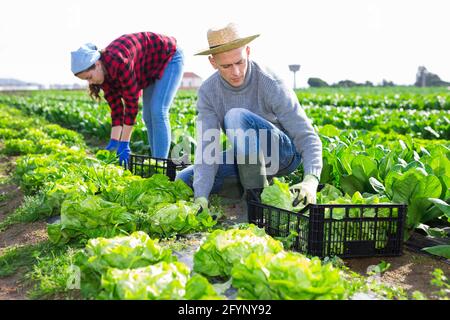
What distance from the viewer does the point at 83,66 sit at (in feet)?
15.8

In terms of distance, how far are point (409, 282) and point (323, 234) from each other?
523mm

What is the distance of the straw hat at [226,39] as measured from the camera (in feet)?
11.2

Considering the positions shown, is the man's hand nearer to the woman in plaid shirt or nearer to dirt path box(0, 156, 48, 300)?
dirt path box(0, 156, 48, 300)

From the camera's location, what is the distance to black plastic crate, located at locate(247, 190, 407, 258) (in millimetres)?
2939

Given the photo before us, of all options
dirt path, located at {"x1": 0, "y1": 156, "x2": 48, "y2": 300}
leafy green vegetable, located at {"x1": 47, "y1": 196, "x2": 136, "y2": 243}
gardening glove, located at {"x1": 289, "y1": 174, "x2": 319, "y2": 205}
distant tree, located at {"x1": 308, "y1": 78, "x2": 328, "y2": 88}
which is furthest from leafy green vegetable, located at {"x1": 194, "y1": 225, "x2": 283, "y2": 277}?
distant tree, located at {"x1": 308, "y1": 78, "x2": 328, "y2": 88}

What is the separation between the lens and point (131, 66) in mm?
5270

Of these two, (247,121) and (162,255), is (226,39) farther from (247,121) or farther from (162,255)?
(162,255)

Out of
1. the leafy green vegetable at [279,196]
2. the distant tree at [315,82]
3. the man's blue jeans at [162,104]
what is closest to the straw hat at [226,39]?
the leafy green vegetable at [279,196]

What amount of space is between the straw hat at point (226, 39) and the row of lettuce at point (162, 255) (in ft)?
3.37

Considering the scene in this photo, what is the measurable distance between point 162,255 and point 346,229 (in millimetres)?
1115

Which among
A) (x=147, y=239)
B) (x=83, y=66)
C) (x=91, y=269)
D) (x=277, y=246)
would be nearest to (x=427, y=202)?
(x=277, y=246)

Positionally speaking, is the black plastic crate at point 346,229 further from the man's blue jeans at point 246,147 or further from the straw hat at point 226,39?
the straw hat at point 226,39

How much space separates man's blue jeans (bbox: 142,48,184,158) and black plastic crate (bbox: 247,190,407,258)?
2.57 metres

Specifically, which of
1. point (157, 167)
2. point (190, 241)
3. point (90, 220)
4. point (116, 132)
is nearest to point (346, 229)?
point (190, 241)
